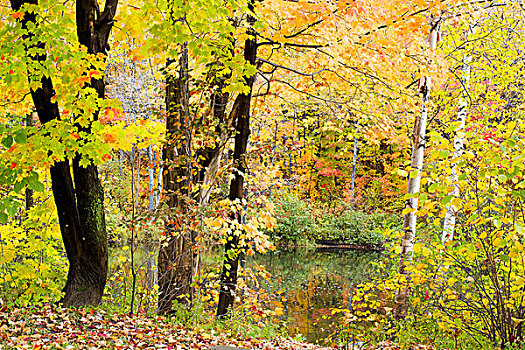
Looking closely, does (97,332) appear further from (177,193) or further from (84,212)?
(177,193)

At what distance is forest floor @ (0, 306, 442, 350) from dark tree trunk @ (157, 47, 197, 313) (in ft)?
1.73

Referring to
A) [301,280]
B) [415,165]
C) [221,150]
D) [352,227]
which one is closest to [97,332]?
[221,150]

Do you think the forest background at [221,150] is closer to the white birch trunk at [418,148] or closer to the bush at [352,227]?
the white birch trunk at [418,148]

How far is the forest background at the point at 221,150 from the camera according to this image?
377 centimetres

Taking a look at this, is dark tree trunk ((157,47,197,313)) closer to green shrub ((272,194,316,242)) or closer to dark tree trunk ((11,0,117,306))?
dark tree trunk ((11,0,117,306))

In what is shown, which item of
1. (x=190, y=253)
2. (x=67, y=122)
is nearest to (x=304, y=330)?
(x=190, y=253)

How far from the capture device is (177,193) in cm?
508

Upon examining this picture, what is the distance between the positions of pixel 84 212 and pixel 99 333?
1585 millimetres

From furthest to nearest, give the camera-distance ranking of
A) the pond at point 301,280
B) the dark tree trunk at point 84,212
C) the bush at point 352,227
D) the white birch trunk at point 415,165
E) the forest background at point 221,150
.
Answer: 1. the bush at point 352,227
2. the pond at point 301,280
3. the white birch trunk at point 415,165
4. the dark tree trunk at point 84,212
5. the forest background at point 221,150

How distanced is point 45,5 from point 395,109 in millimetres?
4790

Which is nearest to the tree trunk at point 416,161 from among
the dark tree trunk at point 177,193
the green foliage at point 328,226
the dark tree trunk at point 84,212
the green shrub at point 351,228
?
the dark tree trunk at point 177,193

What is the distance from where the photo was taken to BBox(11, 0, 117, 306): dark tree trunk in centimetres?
479

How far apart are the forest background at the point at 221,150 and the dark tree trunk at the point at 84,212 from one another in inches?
0.6

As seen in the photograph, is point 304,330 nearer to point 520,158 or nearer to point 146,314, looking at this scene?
point 146,314
